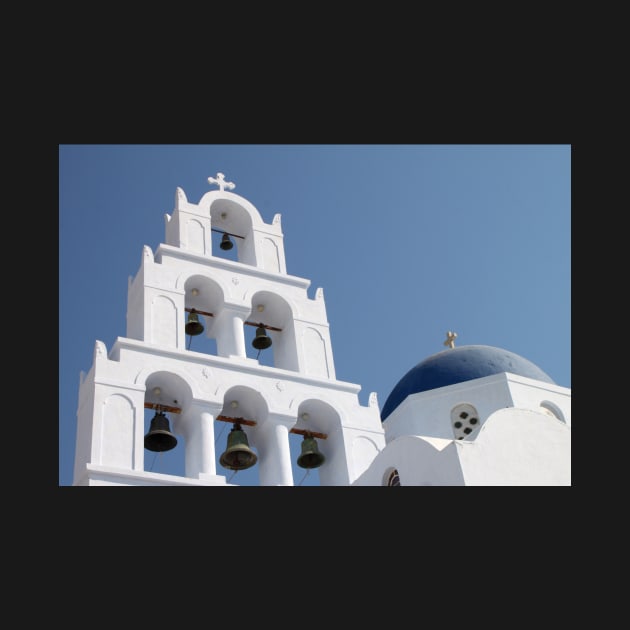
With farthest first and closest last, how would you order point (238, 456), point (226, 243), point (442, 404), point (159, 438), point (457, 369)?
point (457, 369) → point (442, 404) → point (226, 243) → point (238, 456) → point (159, 438)

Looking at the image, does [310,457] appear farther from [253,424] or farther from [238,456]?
[238,456]

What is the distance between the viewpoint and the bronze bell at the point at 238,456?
1244 cm

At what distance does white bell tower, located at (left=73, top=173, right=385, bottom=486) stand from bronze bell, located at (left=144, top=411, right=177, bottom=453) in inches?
0.6

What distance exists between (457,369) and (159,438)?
22.2 feet

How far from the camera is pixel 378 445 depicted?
13.2 meters

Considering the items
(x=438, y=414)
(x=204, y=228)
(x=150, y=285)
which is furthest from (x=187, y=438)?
(x=438, y=414)

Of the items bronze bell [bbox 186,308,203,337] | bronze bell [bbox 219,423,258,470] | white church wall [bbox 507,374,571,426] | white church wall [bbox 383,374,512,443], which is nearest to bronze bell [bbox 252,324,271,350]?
bronze bell [bbox 186,308,203,337]

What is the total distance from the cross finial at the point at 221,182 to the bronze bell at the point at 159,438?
4.38 metres

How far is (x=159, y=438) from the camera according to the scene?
1225 cm

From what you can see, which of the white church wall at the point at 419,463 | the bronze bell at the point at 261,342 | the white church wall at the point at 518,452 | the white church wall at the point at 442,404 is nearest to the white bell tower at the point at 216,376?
the bronze bell at the point at 261,342

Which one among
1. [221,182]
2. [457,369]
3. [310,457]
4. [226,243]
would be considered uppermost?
[221,182]

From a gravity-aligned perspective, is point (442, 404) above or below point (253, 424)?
above

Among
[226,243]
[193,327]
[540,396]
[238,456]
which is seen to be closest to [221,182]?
[226,243]

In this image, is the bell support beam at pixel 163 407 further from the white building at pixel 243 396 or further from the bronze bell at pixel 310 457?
the bronze bell at pixel 310 457
